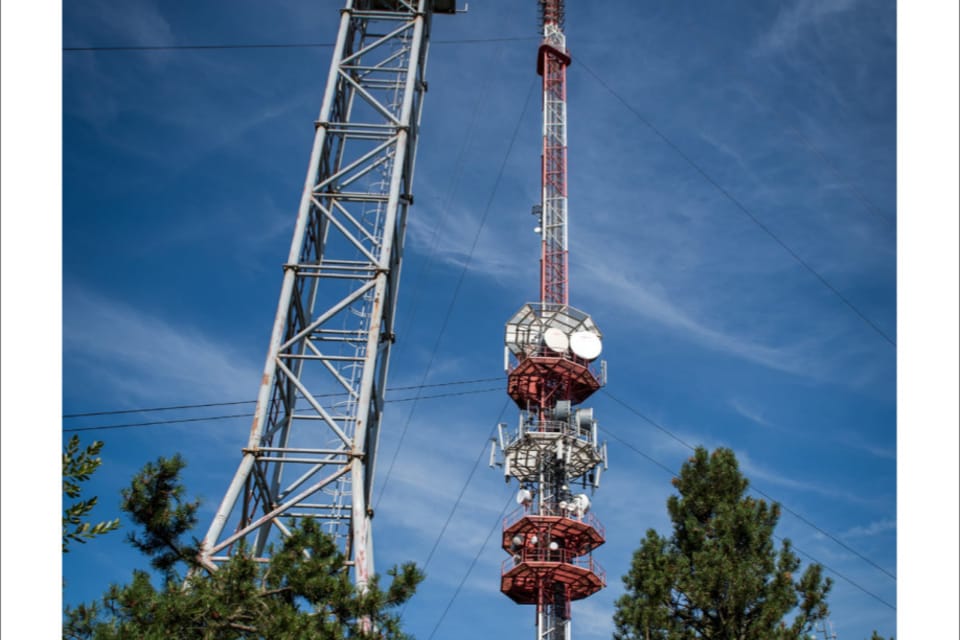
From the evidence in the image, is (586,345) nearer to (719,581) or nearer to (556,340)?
(556,340)

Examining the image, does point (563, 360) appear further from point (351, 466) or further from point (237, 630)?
point (237, 630)

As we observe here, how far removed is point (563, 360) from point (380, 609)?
3762cm

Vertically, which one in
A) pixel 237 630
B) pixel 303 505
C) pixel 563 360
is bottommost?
pixel 237 630

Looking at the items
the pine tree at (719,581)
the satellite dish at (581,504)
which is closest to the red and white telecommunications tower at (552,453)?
the satellite dish at (581,504)

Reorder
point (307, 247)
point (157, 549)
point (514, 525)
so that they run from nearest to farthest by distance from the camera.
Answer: point (157, 549), point (307, 247), point (514, 525)

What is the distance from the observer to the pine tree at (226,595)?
12523 millimetres

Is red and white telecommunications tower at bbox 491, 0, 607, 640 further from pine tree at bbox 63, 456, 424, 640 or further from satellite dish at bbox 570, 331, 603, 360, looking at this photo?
pine tree at bbox 63, 456, 424, 640

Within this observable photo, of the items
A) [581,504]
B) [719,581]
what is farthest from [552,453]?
[719,581]

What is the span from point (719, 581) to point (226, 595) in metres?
13.6

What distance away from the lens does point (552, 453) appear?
5034 centimetres

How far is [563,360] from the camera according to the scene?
1993 inches

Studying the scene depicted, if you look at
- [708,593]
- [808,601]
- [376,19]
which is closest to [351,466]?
[708,593]

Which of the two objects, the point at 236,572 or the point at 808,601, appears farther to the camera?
the point at 808,601

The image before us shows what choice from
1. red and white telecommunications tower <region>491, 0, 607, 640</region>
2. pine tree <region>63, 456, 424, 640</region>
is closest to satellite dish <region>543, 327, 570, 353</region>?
red and white telecommunications tower <region>491, 0, 607, 640</region>
